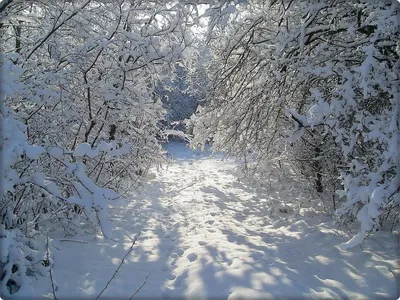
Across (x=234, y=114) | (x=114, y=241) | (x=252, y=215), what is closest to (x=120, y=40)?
(x=234, y=114)

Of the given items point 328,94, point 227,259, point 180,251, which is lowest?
point 180,251

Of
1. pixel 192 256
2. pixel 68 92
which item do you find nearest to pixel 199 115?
pixel 68 92

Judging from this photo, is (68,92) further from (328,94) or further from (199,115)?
(328,94)

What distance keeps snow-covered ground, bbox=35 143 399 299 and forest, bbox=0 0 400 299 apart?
6 centimetres

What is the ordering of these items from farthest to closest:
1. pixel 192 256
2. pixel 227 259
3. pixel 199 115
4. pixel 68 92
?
pixel 199 115
pixel 68 92
pixel 192 256
pixel 227 259

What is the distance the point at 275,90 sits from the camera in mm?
5359

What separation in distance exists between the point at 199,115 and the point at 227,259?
3.49 m

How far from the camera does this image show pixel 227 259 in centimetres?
388

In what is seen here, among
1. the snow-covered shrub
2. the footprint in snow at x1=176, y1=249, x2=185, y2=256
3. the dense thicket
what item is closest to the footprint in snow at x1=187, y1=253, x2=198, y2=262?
the footprint in snow at x1=176, y1=249, x2=185, y2=256

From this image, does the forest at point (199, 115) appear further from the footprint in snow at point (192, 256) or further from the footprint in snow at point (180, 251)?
the footprint in snow at point (180, 251)

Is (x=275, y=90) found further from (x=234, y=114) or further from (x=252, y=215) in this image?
(x=252, y=215)

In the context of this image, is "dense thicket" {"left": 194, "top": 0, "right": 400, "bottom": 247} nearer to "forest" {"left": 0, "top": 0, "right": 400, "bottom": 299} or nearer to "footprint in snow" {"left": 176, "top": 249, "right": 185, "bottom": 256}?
"forest" {"left": 0, "top": 0, "right": 400, "bottom": 299}

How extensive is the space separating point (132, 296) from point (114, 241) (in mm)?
1635

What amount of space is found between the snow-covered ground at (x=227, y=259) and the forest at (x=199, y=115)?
6cm
